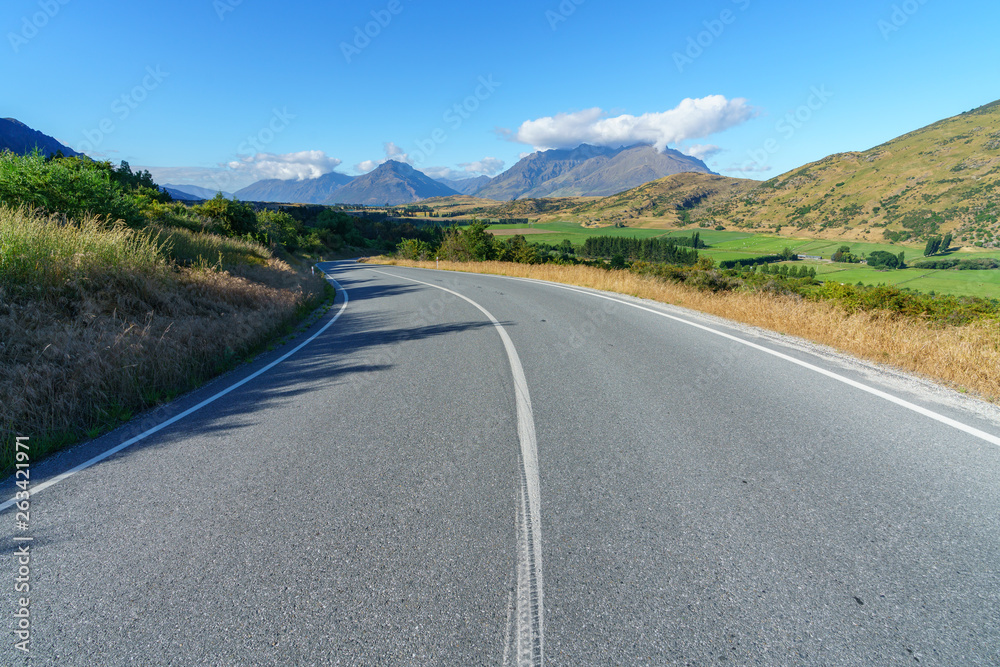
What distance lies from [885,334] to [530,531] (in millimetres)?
7003

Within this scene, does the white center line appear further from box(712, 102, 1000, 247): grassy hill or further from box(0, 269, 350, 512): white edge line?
box(712, 102, 1000, 247): grassy hill

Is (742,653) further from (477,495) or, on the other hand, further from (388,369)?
(388,369)

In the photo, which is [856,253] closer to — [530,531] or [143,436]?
[530,531]

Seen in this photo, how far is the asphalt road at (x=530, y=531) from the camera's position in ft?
6.12

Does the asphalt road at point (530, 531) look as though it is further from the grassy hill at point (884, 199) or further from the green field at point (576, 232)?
the green field at point (576, 232)

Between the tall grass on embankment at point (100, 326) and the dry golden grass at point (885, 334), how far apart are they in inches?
380

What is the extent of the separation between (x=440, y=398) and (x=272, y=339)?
5.70m

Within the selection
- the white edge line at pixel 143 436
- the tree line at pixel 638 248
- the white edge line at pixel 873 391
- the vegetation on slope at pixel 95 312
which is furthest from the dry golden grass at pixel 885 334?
the tree line at pixel 638 248

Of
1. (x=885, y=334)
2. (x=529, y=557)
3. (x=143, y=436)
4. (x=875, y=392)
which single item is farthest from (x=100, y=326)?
(x=885, y=334)

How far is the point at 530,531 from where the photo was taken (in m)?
2.55

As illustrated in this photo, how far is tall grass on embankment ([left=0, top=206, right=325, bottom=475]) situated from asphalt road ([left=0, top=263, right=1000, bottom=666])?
23.1 inches

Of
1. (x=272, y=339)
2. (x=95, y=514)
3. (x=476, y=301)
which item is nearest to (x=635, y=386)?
(x=95, y=514)

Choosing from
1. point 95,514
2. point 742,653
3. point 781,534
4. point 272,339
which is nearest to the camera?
point 742,653

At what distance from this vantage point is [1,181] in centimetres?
896
